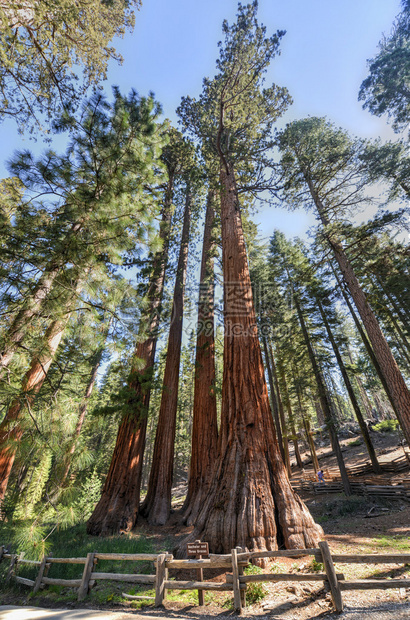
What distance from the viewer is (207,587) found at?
3617 millimetres

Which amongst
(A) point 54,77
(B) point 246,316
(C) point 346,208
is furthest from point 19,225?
(C) point 346,208

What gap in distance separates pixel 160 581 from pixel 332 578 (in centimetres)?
246

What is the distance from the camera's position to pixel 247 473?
4.69 m

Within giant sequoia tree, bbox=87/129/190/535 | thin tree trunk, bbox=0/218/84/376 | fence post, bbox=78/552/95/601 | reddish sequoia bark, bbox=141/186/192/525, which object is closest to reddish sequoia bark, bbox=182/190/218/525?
reddish sequoia bark, bbox=141/186/192/525

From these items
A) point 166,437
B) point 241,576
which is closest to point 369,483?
point 166,437

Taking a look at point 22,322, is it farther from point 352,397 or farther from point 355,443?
point 355,443

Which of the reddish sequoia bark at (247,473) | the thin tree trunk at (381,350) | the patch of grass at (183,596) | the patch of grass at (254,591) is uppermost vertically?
the thin tree trunk at (381,350)

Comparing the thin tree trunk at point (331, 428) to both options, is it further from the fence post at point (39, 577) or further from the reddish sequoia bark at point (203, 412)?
the fence post at point (39, 577)

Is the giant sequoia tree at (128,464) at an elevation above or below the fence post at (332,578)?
above

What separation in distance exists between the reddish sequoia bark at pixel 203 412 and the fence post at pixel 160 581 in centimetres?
494

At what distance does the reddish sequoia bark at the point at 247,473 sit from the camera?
4253 millimetres

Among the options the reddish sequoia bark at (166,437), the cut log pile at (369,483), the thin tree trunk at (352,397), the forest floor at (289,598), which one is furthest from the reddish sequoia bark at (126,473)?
the cut log pile at (369,483)

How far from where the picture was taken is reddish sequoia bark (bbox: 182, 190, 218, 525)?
879 cm

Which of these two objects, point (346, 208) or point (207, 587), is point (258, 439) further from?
point (346, 208)
